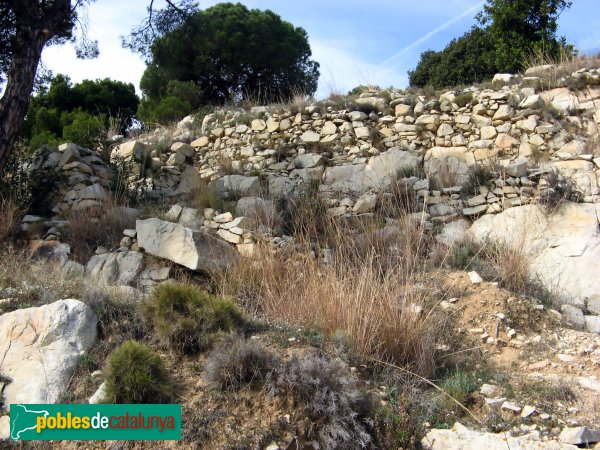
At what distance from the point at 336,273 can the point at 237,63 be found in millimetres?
12498

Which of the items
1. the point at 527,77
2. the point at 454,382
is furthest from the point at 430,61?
the point at 454,382

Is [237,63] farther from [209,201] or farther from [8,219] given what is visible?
[8,219]

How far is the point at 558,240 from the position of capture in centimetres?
636

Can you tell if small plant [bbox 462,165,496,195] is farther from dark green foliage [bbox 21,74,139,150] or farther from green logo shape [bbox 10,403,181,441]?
dark green foliage [bbox 21,74,139,150]

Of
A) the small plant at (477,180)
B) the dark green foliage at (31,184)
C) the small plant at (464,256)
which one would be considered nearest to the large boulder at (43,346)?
the dark green foliage at (31,184)

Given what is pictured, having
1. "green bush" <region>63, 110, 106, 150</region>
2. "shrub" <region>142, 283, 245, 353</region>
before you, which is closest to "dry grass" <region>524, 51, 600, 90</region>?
"shrub" <region>142, 283, 245, 353</region>

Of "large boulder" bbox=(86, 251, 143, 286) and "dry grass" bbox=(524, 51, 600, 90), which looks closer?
"large boulder" bbox=(86, 251, 143, 286)

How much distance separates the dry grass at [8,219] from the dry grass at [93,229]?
0.61 m

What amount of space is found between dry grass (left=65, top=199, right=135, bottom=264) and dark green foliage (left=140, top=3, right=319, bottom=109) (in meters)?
8.26

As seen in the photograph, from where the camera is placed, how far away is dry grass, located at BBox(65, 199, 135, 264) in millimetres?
6402

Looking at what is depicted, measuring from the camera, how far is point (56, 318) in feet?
12.6

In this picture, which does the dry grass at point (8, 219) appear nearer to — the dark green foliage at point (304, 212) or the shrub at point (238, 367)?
the dark green foliage at point (304, 212)

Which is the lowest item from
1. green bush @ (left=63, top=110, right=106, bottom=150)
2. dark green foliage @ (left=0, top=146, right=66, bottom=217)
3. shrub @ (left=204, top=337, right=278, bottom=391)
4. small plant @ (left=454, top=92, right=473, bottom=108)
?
shrub @ (left=204, top=337, right=278, bottom=391)

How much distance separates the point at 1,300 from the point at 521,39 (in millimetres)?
12190
